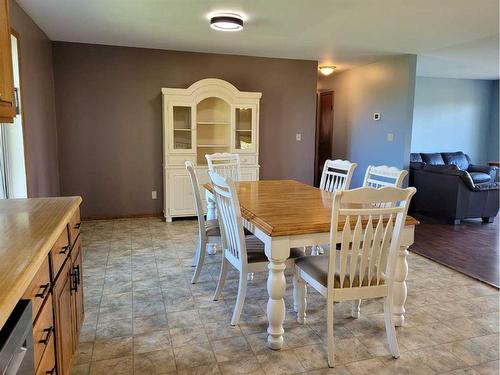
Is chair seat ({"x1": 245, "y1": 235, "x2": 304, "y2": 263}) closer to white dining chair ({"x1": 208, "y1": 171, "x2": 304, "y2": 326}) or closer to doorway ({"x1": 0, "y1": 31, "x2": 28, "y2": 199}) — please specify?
white dining chair ({"x1": 208, "y1": 171, "x2": 304, "y2": 326})

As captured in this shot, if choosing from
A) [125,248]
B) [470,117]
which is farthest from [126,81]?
[470,117]

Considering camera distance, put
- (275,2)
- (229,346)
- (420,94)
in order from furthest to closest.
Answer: (420,94) < (275,2) < (229,346)

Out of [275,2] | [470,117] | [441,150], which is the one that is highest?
[275,2]

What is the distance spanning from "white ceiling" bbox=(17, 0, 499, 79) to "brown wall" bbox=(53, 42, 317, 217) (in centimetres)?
20

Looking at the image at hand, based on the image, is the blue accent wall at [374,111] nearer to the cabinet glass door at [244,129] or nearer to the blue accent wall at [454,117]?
the blue accent wall at [454,117]

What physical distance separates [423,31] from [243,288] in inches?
140

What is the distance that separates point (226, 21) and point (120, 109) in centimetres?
211

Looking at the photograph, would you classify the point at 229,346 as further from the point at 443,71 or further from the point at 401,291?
the point at 443,71

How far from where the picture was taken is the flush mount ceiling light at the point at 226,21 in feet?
11.9

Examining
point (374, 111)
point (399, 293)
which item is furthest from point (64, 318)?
point (374, 111)

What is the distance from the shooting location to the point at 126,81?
5023mm

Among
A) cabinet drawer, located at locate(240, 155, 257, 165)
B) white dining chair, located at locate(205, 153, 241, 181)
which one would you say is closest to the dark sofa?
cabinet drawer, located at locate(240, 155, 257, 165)

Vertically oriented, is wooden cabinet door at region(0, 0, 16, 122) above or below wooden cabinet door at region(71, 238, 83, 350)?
above

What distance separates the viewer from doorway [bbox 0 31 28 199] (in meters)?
3.19
